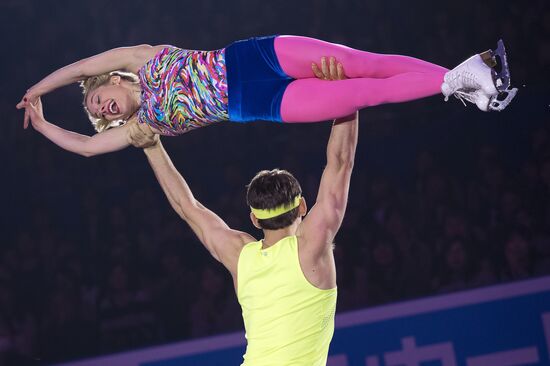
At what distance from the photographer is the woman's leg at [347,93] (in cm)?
297

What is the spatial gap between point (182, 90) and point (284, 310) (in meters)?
0.94

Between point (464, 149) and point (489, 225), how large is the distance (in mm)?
577

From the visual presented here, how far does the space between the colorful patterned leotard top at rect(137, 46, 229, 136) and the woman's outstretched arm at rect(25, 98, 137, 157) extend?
16cm

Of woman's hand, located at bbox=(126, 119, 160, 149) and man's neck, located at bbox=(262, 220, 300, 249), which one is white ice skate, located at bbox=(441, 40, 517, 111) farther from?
woman's hand, located at bbox=(126, 119, 160, 149)

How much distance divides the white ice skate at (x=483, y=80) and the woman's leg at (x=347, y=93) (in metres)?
0.06

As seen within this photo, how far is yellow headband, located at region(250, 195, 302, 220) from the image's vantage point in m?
3.12

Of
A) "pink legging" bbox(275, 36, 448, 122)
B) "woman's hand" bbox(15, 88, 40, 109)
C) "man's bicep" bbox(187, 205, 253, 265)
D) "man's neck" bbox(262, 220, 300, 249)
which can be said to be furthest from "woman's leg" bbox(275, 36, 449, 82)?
"woman's hand" bbox(15, 88, 40, 109)

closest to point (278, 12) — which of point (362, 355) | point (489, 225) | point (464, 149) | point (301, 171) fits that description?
point (301, 171)

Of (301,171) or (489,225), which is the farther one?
(301,171)

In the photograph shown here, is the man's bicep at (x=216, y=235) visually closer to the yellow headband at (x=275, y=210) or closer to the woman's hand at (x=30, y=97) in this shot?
the yellow headband at (x=275, y=210)

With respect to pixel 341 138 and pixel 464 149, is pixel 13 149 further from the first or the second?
pixel 341 138

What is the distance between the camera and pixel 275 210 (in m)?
3.12

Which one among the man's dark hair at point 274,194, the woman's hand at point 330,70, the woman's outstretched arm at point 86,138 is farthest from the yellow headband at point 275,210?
the woman's outstretched arm at point 86,138

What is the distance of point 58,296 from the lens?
600cm
